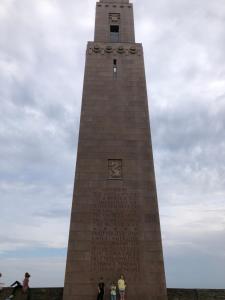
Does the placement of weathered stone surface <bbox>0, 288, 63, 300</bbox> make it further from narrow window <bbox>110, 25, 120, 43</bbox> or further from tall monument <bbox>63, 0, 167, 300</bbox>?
narrow window <bbox>110, 25, 120, 43</bbox>

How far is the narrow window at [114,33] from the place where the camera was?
2703 cm

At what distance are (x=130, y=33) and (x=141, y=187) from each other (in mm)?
13321

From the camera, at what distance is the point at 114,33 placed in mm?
27656

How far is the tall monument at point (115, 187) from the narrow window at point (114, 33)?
860 millimetres

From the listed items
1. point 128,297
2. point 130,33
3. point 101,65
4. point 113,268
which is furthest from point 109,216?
point 130,33

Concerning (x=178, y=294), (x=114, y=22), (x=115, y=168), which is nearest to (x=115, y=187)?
(x=115, y=168)

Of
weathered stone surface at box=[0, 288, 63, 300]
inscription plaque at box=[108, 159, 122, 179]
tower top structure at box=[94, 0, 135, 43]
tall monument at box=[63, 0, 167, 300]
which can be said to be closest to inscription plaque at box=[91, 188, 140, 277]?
tall monument at box=[63, 0, 167, 300]

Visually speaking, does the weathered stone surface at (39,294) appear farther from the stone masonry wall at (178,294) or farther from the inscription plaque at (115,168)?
the inscription plaque at (115,168)

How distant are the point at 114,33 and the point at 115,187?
13.7 meters

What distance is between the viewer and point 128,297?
1786 cm

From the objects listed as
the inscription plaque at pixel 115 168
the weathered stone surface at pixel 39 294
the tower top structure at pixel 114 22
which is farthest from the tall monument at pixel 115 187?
the weathered stone surface at pixel 39 294

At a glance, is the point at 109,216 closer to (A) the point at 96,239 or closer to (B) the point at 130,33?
(A) the point at 96,239

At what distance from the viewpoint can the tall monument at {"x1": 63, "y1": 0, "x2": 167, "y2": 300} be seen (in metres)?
18.4

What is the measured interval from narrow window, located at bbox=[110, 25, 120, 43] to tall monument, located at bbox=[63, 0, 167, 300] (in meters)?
0.86
